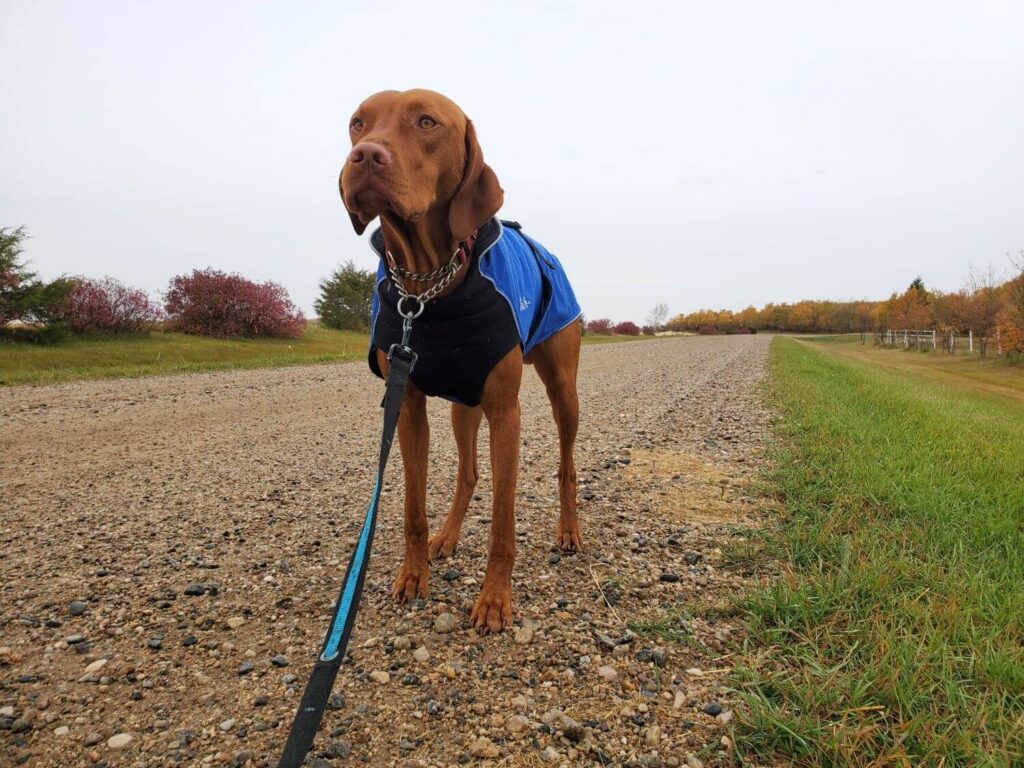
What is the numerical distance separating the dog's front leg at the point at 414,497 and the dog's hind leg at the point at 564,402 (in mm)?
941

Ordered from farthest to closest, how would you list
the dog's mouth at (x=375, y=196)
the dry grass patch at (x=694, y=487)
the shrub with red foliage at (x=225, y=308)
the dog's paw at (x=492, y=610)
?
the shrub with red foliage at (x=225, y=308)
the dry grass patch at (x=694, y=487)
the dog's paw at (x=492, y=610)
the dog's mouth at (x=375, y=196)

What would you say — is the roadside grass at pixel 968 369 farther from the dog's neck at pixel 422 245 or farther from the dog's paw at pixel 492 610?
the dog's neck at pixel 422 245

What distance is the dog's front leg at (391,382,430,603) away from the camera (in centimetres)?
299

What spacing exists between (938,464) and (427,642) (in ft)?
14.6

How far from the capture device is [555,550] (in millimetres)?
3551

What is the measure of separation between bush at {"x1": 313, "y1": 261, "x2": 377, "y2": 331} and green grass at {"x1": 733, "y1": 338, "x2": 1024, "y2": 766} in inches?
1316

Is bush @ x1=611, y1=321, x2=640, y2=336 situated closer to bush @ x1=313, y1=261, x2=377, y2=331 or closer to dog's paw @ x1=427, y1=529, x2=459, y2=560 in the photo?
bush @ x1=313, y1=261, x2=377, y2=331

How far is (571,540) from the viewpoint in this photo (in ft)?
11.7

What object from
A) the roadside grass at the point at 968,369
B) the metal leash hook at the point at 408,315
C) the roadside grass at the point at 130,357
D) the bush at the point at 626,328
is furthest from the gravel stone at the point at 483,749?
the bush at the point at 626,328

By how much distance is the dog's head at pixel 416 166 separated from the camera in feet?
7.88

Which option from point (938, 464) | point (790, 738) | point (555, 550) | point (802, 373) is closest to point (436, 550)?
point (555, 550)

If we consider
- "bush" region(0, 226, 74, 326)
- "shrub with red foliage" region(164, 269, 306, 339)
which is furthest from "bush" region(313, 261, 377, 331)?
"bush" region(0, 226, 74, 326)

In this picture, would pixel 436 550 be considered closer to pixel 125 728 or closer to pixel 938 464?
pixel 125 728

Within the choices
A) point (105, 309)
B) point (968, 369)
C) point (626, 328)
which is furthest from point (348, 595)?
point (626, 328)
